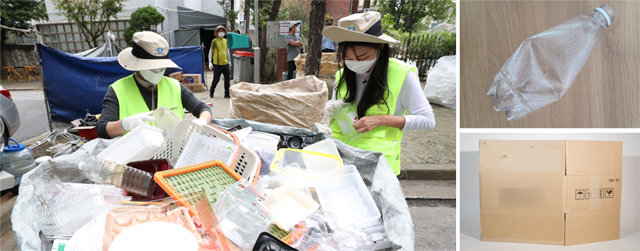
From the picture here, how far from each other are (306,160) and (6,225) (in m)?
2.73

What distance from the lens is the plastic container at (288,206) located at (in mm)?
939

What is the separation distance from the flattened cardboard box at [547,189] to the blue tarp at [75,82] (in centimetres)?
483

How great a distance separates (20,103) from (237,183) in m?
10.0

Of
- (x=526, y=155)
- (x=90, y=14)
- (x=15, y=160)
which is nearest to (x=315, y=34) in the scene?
(x=15, y=160)

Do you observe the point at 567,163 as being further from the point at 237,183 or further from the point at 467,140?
the point at 237,183

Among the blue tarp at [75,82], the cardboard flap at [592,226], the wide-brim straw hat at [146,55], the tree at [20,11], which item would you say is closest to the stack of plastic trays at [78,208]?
the wide-brim straw hat at [146,55]

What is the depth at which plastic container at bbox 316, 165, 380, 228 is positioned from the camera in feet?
3.34

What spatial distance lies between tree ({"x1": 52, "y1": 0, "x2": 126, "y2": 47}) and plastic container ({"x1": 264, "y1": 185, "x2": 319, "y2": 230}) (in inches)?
331

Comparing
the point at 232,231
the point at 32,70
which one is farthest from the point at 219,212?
the point at 32,70

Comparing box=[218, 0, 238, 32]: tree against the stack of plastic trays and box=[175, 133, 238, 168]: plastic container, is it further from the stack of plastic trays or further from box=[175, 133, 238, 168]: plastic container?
the stack of plastic trays

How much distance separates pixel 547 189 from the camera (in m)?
1.19

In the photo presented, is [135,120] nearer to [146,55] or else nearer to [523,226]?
[146,55]

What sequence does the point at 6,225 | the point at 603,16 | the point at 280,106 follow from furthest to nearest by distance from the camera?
the point at 280,106, the point at 6,225, the point at 603,16

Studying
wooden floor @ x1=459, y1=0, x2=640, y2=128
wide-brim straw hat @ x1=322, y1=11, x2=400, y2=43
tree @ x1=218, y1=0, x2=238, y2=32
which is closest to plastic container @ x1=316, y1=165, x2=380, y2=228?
wooden floor @ x1=459, y1=0, x2=640, y2=128
